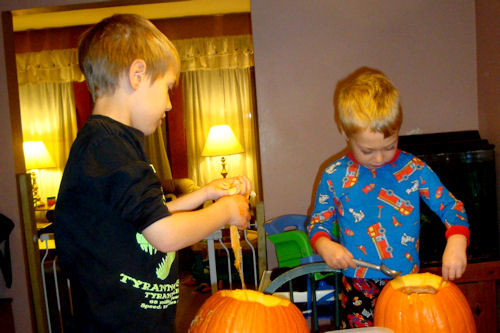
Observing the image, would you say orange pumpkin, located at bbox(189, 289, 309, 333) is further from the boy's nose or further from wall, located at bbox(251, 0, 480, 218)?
wall, located at bbox(251, 0, 480, 218)

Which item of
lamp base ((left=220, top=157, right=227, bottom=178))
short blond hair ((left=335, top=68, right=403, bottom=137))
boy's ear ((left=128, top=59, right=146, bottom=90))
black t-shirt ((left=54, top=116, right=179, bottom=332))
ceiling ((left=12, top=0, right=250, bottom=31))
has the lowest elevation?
lamp base ((left=220, top=157, right=227, bottom=178))

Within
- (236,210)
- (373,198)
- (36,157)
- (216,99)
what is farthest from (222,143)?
(236,210)

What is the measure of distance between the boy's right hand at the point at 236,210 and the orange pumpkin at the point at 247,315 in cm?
16

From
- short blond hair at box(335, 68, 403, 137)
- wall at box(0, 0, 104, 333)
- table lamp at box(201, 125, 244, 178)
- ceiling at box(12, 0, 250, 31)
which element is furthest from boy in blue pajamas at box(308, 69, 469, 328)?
ceiling at box(12, 0, 250, 31)

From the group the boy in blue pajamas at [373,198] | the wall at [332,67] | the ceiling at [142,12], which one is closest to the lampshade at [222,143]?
the ceiling at [142,12]

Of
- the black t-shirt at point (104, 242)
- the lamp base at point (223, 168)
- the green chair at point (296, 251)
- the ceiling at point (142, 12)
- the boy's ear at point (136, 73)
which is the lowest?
the green chair at point (296, 251)

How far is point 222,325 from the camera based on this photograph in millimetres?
768

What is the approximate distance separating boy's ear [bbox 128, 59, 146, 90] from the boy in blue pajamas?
59 cm

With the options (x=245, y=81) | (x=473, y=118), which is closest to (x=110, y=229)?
(x=473, y=118)

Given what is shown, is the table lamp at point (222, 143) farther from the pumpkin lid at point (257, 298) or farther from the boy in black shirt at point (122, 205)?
the pumpkin lid at point (257, 298)

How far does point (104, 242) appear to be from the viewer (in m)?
0.88

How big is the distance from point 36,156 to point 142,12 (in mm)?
2130

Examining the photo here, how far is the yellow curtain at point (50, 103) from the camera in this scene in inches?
214

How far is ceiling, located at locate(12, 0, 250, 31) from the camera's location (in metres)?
4.73
